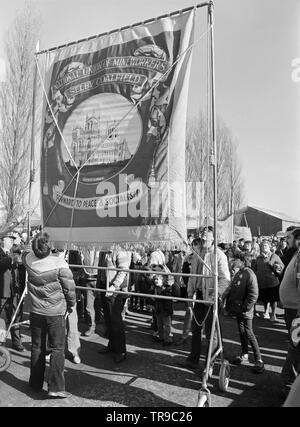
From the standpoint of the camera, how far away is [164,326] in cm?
603

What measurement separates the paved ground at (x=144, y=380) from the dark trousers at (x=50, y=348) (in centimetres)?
17

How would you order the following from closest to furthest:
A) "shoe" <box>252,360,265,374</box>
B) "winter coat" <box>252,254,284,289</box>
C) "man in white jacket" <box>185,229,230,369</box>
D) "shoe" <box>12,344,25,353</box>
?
"man in white jacket" <box>185,229,230,369</box> < "shoe" <box>252,360,265,374</box> < "shoe" <box>12,344,25,353</box> < "winter coat" <box>252,254,284,289</box>

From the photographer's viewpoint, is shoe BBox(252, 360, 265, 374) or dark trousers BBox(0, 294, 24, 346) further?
dark trousers BBox(0, 294, 24, 346)

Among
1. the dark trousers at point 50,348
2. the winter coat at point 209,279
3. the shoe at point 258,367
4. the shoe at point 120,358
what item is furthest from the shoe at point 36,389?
the shoe at point 258,367

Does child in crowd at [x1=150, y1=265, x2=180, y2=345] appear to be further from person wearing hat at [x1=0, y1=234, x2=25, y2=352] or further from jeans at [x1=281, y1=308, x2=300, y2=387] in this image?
jeans at [x1=281, y1=308, x2=300, y2=387]

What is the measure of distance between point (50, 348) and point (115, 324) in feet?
4.00

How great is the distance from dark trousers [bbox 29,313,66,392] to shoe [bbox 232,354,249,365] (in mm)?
2383

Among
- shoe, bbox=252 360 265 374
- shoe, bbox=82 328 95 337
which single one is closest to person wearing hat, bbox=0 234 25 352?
shoe, bbox=82 328 95 337

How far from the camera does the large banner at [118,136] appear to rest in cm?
400

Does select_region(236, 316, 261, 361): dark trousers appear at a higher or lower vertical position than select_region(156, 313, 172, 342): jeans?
higher

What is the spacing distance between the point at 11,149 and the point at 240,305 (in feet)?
44.6

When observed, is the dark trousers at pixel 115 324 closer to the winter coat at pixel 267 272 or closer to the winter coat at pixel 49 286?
the winter coat at pixel 49 286

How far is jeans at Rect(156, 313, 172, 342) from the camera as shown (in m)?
6.01
